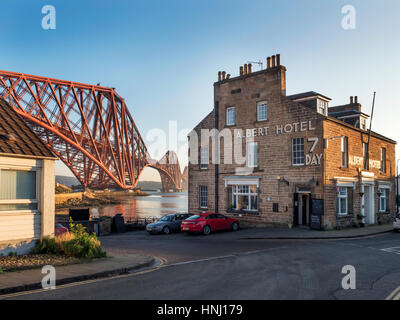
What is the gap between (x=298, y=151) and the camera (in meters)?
24.2

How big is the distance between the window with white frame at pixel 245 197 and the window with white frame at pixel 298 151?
145 inches

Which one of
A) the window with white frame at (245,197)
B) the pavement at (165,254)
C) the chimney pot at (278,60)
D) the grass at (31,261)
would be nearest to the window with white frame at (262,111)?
the chimney pot at (278,60)

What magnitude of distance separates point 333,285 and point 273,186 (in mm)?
16196

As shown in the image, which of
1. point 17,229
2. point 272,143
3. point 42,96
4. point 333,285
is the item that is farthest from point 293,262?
point 42,96

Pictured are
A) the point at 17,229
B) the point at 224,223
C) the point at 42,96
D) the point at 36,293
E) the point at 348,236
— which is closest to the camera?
the point at 36,293

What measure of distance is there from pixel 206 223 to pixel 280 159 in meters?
6.95

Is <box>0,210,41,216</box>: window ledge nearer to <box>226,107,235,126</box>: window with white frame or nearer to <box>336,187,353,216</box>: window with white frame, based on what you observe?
<box>226,107,235,126</box>: window with white frame

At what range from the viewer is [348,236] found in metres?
20.5

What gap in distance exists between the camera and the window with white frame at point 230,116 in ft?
92.6

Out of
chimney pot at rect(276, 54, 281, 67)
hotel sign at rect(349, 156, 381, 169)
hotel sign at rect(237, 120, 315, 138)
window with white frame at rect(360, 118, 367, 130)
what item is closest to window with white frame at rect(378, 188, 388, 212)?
hotel sign at rect(349, 156, 381, 169)

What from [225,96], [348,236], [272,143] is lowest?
[348,236]

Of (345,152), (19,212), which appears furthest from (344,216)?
(19,212)

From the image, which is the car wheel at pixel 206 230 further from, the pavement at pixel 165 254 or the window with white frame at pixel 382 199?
the window with white frame at pixel 382 199
